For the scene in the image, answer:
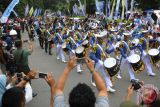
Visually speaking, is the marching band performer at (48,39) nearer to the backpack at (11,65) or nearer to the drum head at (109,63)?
the drum head at (109,63)

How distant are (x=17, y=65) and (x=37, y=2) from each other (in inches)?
2907

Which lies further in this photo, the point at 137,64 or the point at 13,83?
the point at 137,64

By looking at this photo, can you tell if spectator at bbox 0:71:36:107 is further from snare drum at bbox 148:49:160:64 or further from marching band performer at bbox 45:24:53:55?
marching band performer at bbox 45:24:53:55

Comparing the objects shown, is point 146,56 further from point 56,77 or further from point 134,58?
point 56,77

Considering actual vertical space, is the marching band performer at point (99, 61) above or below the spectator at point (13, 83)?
below

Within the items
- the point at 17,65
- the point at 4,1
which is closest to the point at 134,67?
the point at 17,65

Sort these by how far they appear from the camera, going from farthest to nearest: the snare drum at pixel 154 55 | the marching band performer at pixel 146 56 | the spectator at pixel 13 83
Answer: the marching band performer at pixel 146 56 → the snare drum at pixel 154 55 → the spectator at pixel 13 83

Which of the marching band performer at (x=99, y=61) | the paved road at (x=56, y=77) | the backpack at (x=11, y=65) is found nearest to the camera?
the backpack at (x=11, y=65)

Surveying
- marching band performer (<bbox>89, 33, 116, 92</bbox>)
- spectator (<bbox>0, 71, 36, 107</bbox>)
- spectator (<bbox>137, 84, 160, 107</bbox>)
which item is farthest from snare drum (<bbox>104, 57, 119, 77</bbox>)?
spectator (<bbox>137, 84, 160, 107</bbox>)

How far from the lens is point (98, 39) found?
39.2 feet

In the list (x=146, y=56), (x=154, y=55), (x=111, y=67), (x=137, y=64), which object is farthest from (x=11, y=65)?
(x=146, y=56)

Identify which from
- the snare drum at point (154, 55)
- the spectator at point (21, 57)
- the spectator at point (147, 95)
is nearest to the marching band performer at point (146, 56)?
the snare drum at point (154, 55)

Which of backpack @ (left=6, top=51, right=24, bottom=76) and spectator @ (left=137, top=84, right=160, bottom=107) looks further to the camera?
backpack @ (left=6, top=51, right=24, bottom=76)

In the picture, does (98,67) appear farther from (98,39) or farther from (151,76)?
(151,76)
